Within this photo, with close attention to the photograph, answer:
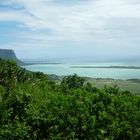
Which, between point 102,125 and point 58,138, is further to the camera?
point 102,125

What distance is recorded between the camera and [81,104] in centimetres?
2164

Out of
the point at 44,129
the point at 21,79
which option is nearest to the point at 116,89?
the point at 44,129

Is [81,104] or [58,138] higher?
[81,104]

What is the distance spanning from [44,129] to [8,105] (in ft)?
7.22

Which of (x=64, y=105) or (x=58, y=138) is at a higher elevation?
(x=64, y=105)

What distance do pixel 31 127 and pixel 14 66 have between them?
130 ft

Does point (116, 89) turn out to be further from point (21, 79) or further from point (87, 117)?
point (21, 79)

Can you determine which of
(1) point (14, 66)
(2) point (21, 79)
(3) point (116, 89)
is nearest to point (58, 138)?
(3) point (116, 89)

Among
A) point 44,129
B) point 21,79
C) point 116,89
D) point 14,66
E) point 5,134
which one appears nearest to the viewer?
point 5,134

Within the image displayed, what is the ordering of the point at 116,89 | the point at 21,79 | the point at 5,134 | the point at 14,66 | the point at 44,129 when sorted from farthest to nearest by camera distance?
1. the point at 14,66
2. the point at 21,79
3. the point at 116,89
4. the point at 44,129
5. the point at 5,134

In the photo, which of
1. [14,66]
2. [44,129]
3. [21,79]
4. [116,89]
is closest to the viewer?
[44,129]

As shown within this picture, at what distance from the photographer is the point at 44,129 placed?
67.2ft

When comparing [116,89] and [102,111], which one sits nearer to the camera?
[102,111]

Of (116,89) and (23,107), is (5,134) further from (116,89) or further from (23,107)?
(116,89)
